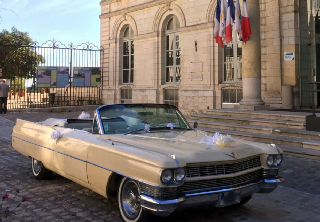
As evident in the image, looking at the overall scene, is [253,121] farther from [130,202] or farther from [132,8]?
[132,8]

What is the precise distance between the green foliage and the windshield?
15.5 m

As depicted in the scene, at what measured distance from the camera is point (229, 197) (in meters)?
3.82

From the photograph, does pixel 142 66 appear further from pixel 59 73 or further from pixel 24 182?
pixel 24 182

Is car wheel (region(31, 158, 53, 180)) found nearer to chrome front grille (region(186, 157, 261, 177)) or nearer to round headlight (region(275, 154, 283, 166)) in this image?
chrome front grille (region(186, 157, 261, 177))

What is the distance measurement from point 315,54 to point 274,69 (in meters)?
1.42

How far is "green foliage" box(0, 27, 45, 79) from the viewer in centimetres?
2098

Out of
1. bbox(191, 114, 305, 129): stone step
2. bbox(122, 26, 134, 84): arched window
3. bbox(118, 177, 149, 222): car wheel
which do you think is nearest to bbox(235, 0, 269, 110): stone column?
bbox(191, 114, 305, 129): stone step

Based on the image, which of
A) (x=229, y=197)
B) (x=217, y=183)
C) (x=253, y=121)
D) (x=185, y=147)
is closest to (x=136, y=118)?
(x=185, y=147)

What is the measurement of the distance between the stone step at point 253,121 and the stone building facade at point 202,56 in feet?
3.17

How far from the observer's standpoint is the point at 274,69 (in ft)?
41.2

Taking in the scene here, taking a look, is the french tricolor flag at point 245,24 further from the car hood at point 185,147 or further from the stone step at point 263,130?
the car hood at point 185,147

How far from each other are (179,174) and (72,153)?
188cm

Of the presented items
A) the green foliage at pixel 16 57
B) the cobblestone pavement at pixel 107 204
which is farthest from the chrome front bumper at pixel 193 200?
the green foliage at pixel 16 57

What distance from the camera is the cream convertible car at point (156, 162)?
3574mm
